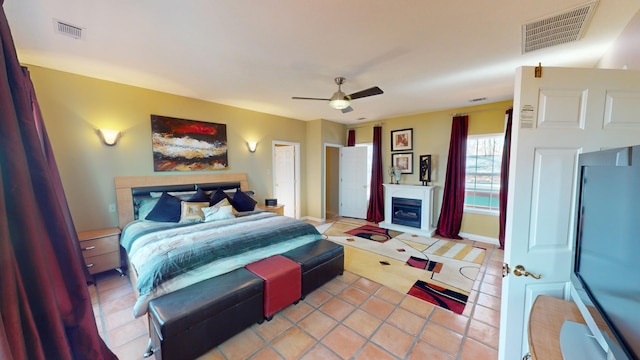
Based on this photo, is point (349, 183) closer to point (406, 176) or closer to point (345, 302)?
point (406, 176)

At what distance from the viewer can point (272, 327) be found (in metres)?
2.18

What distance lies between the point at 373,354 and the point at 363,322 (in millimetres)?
351

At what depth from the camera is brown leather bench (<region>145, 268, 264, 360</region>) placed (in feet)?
5.53

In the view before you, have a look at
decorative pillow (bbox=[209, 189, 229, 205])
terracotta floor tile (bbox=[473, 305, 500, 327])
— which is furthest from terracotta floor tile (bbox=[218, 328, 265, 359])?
decorative pillow (bbox=[209, 189, 229, 205])

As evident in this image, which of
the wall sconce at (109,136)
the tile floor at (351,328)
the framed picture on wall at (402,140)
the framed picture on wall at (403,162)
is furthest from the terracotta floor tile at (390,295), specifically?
the wall sconce at (109,136)

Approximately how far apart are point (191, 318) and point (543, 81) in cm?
275

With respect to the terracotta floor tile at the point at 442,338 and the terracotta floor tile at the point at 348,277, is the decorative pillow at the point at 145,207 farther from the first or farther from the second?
the terracotta floor tile at the point at 442,338

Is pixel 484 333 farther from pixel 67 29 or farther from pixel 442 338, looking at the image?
pixel 67 29

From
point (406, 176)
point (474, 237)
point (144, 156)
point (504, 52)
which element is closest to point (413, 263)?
point (474, 237)

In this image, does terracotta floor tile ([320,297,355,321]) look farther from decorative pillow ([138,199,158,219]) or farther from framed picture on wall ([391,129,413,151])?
framed picture on wall ([391,129,413,151])

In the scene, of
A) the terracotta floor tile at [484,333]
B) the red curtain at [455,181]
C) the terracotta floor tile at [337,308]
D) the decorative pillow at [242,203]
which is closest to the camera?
the terracotta floor tile at [484,333]

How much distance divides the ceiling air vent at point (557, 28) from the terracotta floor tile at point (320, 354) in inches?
122

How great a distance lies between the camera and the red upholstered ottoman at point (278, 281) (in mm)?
2209

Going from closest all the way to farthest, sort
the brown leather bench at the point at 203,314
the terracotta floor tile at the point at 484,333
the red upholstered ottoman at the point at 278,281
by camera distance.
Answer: the brown leather bench at the point at 203,314
the terracotta floor tile at the point at 484,333
the red upholstered ottoman at the point at 278,281
